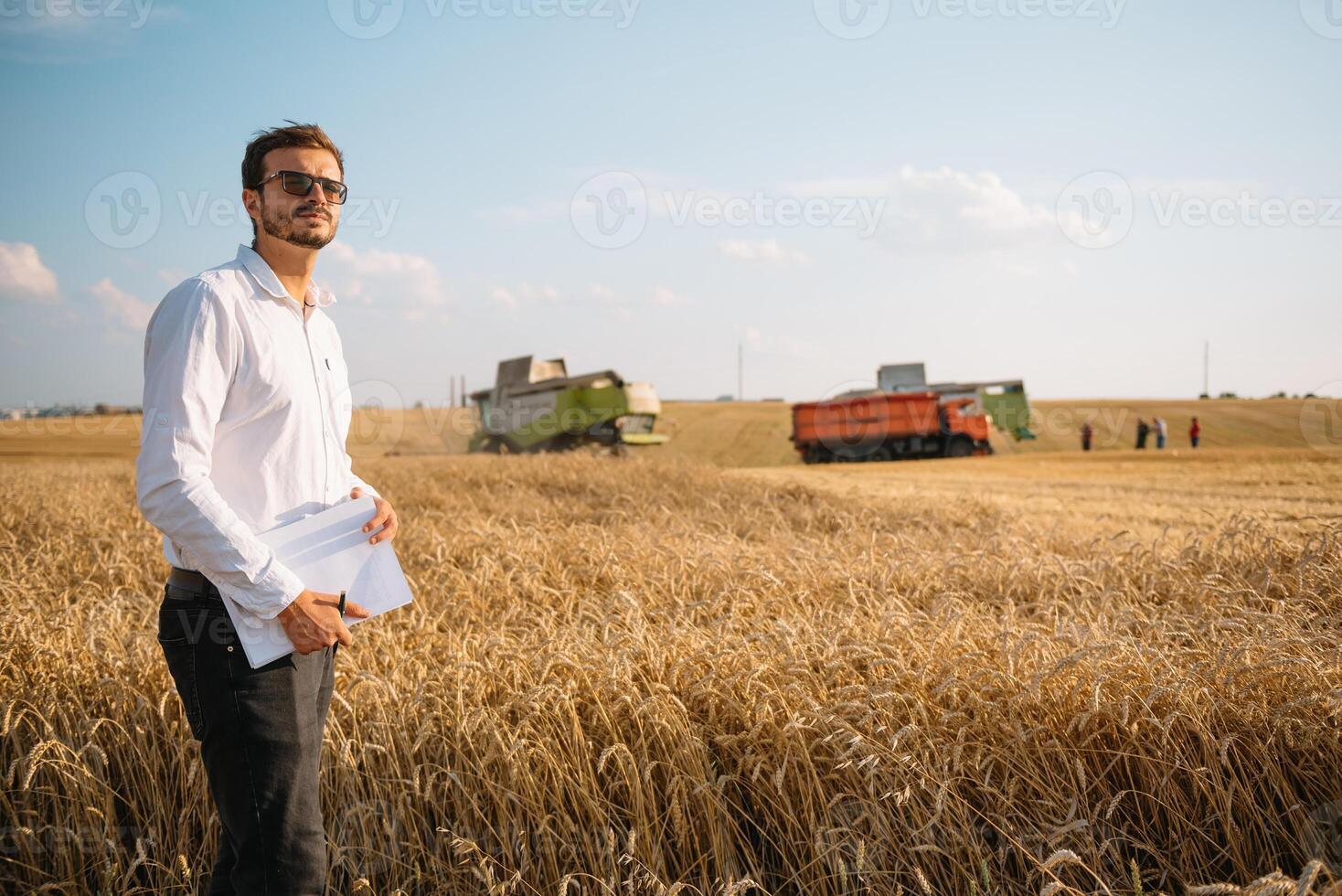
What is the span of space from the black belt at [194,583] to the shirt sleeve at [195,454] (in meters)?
0.11

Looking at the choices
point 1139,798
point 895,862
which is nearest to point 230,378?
point 895,862

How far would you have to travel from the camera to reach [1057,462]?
68.4 feet

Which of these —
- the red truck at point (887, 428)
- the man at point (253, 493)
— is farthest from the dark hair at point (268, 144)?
the red truck at point (887, 428)

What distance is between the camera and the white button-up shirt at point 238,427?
5.37ft

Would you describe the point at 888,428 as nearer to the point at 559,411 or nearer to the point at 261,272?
the point at 559,411

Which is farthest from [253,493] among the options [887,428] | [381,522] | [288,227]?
[887,428]

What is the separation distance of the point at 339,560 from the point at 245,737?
0.41m

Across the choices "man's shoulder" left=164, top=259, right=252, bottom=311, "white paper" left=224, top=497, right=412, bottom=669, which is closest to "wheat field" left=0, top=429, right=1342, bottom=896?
"white paper" left=224, top=497, right=412, bottom=669

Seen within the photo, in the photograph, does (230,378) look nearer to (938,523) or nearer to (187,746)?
(187,746)

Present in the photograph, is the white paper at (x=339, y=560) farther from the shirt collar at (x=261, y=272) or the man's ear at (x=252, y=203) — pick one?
the man's ear at (x=252, y=203)

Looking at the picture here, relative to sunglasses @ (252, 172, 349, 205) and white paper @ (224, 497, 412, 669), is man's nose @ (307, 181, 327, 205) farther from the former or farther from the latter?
white paper @ (224, 497, 412, 669)

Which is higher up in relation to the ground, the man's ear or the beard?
the man's ear

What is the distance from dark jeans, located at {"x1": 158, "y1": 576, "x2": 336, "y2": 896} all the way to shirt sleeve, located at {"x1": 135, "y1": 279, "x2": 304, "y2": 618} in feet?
0.48

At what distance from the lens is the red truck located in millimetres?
25969
